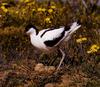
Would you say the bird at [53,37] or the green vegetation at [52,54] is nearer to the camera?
the green vegetation at [52,54]

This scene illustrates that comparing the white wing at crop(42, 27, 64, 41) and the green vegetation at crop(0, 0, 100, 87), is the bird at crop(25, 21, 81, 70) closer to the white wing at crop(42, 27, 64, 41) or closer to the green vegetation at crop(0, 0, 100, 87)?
the white wing at crop(42, 27, 64, 41)

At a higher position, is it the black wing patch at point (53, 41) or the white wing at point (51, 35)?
the white wing at point (51, 35)

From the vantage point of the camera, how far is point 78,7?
10914mm

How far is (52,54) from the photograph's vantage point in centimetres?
827

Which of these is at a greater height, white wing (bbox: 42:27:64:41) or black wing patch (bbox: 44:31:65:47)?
white wing (bbox: 42:27:64:41)

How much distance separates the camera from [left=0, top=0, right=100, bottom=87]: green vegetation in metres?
7.34

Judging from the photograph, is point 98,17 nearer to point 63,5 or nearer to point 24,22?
point 63,5

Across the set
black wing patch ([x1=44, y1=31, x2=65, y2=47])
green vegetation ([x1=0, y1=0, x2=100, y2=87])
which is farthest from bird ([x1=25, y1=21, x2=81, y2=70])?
green vegetation ([x1=0, y1=0, x2=100, y2=87])

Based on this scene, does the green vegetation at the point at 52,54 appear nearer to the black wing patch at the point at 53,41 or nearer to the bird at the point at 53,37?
the bird at the point at 53,37

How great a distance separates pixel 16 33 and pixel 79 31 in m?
1.19

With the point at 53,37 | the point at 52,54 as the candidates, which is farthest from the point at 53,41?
the point at 52,54

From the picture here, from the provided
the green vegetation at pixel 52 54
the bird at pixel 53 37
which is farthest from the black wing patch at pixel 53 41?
the green vegetation at pixel 52 54

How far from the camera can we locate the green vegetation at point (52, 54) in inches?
289

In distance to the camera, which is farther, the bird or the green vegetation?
the bird
